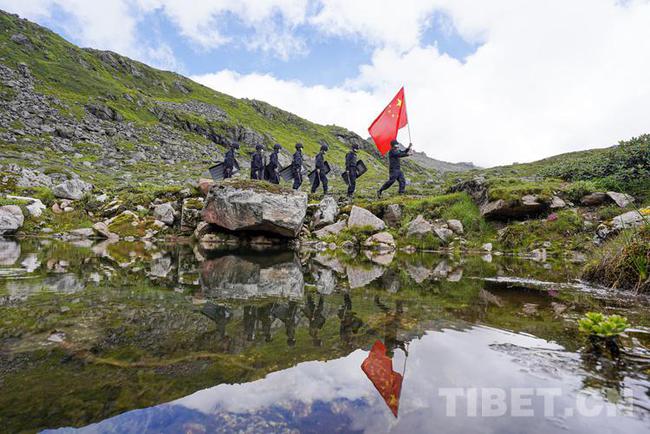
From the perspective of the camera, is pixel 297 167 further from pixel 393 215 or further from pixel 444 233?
pixel 444 233

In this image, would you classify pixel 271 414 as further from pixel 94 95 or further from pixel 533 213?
pixel 94 95

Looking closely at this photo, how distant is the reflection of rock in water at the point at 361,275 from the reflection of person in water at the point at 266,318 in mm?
2100

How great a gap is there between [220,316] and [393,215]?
48.8ft

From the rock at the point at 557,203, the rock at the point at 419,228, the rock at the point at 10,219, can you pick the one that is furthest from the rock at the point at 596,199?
the rock at the point at 10,219

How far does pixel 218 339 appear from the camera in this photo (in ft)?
11.0

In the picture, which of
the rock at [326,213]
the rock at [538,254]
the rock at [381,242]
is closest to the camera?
the rock at [538,254]

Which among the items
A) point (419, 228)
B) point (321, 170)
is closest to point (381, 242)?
point (419, 228)

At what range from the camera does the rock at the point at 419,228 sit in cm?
1625

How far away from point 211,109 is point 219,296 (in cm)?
8773

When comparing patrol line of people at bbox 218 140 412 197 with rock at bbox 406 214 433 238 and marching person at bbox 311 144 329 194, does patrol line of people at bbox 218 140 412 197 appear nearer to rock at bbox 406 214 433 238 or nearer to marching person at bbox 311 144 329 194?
marching person at bbox 311 144 329 194

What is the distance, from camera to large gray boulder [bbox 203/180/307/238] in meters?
15.5

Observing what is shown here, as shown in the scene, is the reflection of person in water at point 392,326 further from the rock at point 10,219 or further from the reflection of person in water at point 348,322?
the rock at point 10,219

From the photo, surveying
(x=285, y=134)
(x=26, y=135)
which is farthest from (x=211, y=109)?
(x=26, y=135)

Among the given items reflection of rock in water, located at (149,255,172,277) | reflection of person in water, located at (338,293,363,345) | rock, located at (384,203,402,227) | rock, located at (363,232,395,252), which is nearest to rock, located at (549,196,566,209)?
rock, located at (384,203,402,227)
